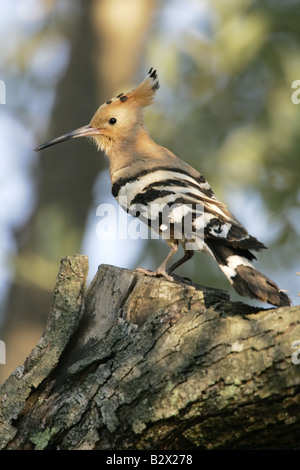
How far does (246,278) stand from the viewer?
2.19 metres

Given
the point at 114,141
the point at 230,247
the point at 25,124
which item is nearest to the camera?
the point at 230,247

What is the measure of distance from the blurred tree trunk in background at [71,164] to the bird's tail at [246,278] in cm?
225

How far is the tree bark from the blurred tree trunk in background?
2.35 m

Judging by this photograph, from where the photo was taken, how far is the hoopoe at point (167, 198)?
233 cm

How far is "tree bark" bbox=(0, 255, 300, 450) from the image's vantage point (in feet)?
5.62

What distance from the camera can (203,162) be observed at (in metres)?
4.35

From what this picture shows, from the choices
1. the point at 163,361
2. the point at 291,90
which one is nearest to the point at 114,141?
the point at 291,90

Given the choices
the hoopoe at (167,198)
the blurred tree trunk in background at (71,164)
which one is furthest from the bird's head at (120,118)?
the blurred tree trunk in background at (71,164)

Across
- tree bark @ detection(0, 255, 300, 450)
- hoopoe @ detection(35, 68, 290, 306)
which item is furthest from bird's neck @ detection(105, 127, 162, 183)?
tree bark @ detection(0, 255, 300, 450)

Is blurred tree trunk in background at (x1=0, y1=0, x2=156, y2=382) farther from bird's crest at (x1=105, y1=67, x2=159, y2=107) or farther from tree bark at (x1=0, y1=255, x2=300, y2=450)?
tree bark at (x1=0, y1=255, x2=300, y2=450)

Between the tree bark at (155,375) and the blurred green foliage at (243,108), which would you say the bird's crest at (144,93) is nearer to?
the blurred green foliage at (243,108)

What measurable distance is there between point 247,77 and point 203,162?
668 millimetres
